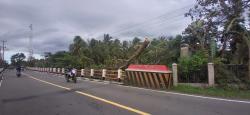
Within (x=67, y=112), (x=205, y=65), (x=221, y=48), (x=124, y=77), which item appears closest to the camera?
(x=67, y=112)

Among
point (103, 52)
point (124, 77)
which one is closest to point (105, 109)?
point (124, 77)

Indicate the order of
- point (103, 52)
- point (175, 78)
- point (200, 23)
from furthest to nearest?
point (103, 52) < point (200, 23) < point (175, 78)

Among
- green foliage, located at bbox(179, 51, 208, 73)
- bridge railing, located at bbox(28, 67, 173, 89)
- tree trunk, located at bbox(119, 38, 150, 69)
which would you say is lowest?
bridge railing, located at bbox(28, 67, 173, 89)

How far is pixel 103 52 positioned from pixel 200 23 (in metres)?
26.2

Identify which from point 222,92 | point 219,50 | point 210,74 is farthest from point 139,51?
point 222,92

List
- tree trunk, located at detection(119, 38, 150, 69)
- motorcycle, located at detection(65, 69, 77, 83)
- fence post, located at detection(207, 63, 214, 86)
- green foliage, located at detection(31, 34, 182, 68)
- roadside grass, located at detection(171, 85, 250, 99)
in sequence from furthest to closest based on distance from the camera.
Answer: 1. green foliage, located at detection(31, 34, 182, 68)
2. tree trunk, located at detection(119, 38, 150, 69)
3. motorcycle, located at detection(65, 69, 77, 83)
4. fence post, located at detection(207, 63, 214, 86)
5. roadside grass, located at detection(171, 85, 250, 99)

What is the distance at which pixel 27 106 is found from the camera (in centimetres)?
1183

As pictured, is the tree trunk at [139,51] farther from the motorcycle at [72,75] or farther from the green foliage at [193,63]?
the green foliage at [193,63]

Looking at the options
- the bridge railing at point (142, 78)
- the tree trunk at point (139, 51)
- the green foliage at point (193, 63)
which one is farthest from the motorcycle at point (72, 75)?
the green foliage at point (193, 63)

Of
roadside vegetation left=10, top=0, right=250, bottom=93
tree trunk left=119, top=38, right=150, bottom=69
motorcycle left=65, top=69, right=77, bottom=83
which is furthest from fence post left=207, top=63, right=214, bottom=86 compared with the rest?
tree trunk left=119, top=38, right=150, bottom=69

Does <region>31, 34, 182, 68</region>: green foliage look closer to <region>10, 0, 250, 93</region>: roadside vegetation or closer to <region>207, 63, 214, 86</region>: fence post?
<region>10, 0, 250, 93</region>: roadside vegetation

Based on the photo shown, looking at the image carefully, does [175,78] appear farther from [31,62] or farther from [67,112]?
[31,62]

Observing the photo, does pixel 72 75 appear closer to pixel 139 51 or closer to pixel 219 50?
pixel 139 51

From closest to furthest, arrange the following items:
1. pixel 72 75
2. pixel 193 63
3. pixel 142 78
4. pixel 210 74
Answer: pixel 210 74, pixel 142 78, pixel 193 63, pixel 72 75
